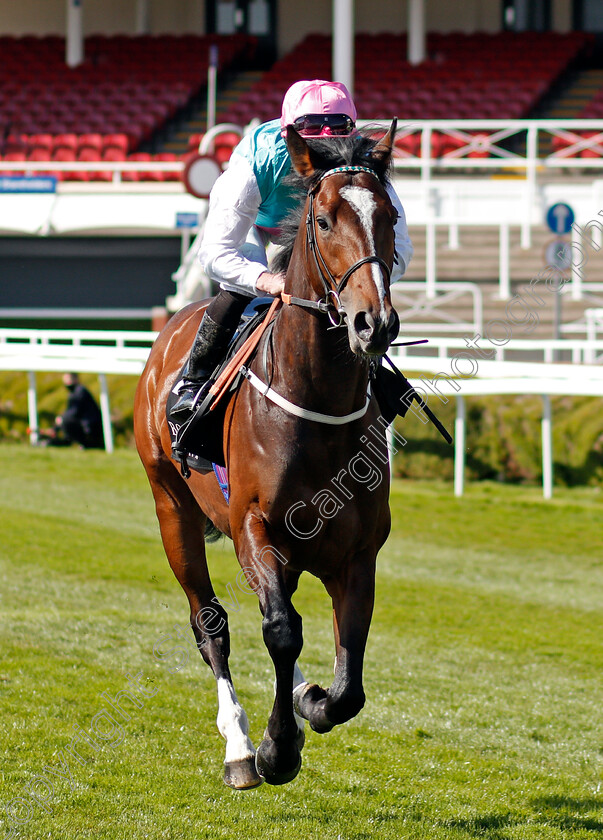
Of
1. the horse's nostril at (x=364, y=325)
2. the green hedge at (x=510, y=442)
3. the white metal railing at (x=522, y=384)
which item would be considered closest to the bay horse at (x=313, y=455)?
the horse's nostril at (x=364, y=325)

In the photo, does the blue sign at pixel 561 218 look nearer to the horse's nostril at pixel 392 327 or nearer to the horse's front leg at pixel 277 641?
the horse's front leg at pixel 277 641

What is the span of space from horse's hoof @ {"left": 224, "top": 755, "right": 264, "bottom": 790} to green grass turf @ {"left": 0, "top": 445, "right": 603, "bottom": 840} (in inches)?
6.3

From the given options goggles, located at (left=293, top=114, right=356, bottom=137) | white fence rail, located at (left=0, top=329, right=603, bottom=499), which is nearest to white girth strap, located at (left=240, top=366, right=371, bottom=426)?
goggles, located at (left=293, top=114, right=356, bottom=137)

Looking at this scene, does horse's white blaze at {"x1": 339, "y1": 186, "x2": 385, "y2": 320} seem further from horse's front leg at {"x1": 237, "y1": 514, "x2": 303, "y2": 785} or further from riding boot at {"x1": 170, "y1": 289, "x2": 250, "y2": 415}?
riding boot at {"x1": 170, "y1": 289, "x2": 250, "y2": 415}

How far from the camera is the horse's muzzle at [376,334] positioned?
2732 millimetres

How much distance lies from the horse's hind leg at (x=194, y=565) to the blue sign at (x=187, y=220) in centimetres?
982

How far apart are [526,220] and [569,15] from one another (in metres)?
10.6

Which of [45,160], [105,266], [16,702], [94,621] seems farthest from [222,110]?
[16,702]

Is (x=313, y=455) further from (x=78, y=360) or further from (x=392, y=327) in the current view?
(x=78, y=360)

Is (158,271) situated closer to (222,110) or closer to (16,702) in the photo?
(222,110)

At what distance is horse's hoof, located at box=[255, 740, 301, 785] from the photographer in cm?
330

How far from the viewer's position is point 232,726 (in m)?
3.87

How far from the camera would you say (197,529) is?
4.70 meters

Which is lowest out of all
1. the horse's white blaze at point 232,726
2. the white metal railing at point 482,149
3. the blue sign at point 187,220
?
the horse's white blaze at point 232,726
